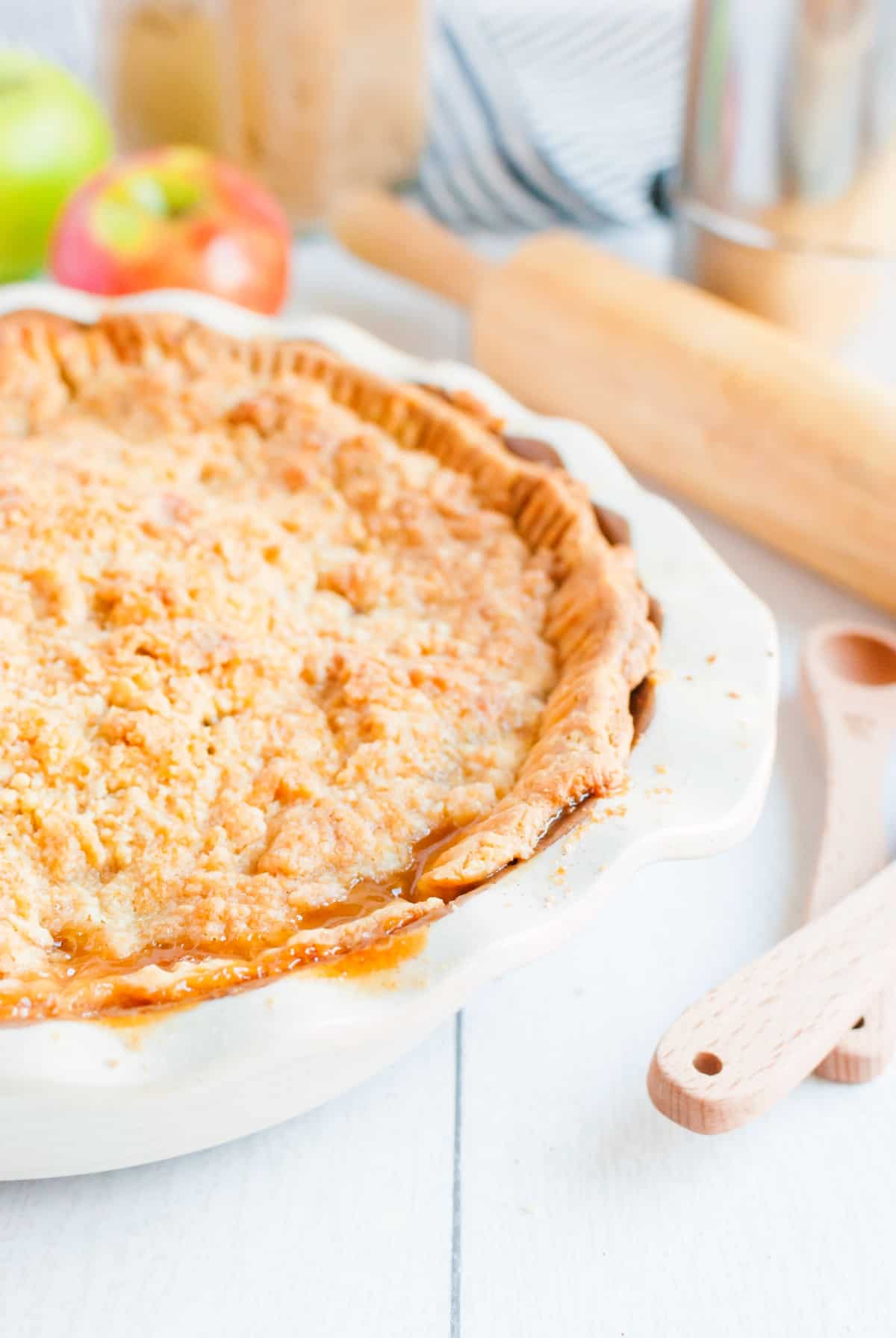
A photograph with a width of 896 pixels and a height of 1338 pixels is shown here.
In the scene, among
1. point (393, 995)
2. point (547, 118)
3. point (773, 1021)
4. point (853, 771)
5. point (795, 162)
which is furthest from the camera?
point (547, 118)

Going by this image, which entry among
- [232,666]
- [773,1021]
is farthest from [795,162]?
[773,1021]

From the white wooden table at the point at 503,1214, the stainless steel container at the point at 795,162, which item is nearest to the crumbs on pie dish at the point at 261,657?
the white wooden table at the point at 503,1214

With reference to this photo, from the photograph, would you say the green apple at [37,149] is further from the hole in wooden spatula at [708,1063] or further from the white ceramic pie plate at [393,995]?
the hole in wooden spatula at [708,1063]

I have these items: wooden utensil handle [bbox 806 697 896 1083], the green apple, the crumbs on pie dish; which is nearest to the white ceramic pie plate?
the crumbs on pie dish

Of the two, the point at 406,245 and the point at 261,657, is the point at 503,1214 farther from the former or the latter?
the point at 406,245

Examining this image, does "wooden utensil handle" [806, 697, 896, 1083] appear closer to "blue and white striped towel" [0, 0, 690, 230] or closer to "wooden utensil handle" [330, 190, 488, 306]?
"wooden utensil handle" [330, 190, 488, 306]

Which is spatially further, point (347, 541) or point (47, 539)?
point (347, 541)

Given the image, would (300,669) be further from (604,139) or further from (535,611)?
(604,139)

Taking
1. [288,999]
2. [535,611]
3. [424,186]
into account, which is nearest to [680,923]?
[535,611]
